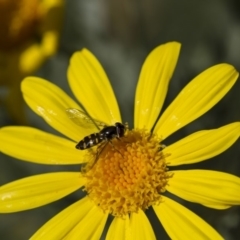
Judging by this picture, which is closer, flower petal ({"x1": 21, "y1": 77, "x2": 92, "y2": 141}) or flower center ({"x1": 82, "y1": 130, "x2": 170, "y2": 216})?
flower center ({"x1": 82, "y1": 130, "x2": 170, "y2": 216})

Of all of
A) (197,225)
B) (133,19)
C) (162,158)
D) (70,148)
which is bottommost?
(197,225)

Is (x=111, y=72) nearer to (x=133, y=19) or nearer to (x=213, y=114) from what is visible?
(x=133, y=19)

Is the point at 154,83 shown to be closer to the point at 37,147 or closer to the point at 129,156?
the point at 129,156

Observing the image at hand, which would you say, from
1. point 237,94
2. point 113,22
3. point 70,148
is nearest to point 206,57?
point 237,94

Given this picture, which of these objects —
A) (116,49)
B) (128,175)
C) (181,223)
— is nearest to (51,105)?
(128,175)

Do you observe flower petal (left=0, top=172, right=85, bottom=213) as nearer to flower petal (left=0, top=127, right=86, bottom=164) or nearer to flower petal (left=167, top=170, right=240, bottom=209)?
flower petal (left=0, top=127, right=86, bottom=164)

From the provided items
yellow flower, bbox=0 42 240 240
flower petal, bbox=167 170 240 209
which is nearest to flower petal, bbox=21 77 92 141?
yellow flower, bbox=0 42 240 240

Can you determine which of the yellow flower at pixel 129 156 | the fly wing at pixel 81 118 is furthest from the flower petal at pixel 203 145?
the fly wing at pixel 81 118
